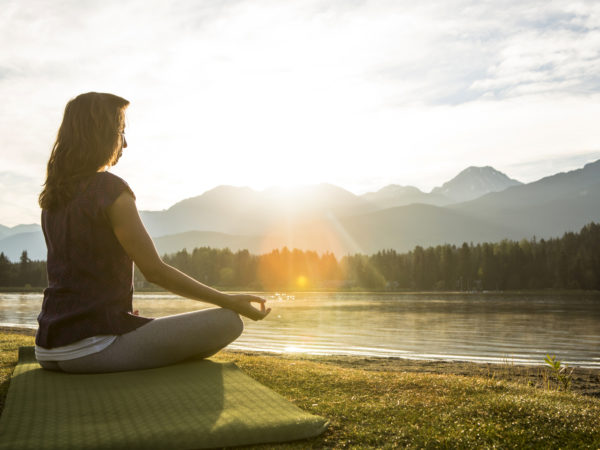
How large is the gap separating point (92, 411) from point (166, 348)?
0.84 meters

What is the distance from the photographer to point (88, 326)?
3.70m

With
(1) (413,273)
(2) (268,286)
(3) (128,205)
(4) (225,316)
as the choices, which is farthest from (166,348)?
(2) (268,286)

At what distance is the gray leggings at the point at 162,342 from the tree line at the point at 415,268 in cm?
11708

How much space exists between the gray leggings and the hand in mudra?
123 millimetres

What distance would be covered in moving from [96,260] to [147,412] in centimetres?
116

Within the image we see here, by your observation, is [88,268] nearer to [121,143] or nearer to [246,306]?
[121,143]

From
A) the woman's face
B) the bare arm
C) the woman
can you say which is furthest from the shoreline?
the woman's face

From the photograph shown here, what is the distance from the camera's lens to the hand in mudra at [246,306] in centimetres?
403

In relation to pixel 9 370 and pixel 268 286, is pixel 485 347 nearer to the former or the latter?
pixel 9 370

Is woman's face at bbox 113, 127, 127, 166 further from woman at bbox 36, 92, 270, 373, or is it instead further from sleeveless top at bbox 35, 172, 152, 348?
sleeveless top at bbox 35, 172, 152, 348

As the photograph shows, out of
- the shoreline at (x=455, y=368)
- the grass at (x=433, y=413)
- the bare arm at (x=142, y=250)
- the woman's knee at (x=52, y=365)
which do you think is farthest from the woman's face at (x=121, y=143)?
the shoreline at (x=455, y=368)

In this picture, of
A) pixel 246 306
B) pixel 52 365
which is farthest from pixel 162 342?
pixel 52 365

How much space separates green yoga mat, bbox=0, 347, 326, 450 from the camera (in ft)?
9.39

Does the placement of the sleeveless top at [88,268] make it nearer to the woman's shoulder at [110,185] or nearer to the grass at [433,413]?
the woman's shoulder at [110,185]
